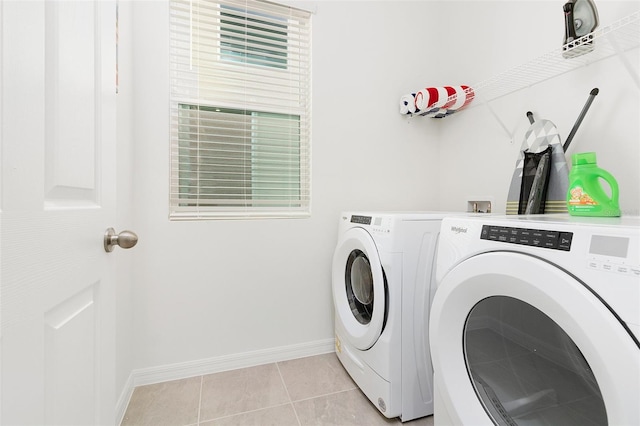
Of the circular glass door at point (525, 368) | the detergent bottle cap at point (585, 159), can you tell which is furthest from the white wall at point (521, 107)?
the circular glass door at point (525, 368)

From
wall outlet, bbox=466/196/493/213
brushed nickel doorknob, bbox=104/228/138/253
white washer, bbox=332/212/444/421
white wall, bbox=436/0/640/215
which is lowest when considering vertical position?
white washer, bbox=332/212/444/421

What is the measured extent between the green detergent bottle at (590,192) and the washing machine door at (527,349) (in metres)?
0.46

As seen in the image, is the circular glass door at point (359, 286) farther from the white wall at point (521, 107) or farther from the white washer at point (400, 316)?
the white wall at point (521, 107)

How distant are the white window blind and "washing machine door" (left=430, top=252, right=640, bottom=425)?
120 cm

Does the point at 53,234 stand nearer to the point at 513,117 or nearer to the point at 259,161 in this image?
the point at 259,161

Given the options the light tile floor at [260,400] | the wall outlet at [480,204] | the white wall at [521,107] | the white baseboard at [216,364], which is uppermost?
the white wall at [521,107]

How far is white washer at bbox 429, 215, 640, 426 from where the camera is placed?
1.74 feet

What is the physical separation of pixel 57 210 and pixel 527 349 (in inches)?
45.7

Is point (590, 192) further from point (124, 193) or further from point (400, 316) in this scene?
point (124, 193)

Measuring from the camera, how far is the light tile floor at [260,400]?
1317 mm

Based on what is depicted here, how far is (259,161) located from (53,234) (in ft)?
4.59

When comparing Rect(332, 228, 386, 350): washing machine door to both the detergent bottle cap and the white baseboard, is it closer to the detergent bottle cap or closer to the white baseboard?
the white baseboard

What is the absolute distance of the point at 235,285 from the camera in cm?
174

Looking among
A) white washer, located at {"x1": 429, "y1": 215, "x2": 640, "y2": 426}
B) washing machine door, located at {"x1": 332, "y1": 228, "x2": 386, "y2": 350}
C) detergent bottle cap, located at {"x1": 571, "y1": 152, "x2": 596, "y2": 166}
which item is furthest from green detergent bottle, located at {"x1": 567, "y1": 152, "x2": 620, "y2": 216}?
washing machine door, located at {"x1": 332, "y1": 228, "x2": 386, "y2": 350}
